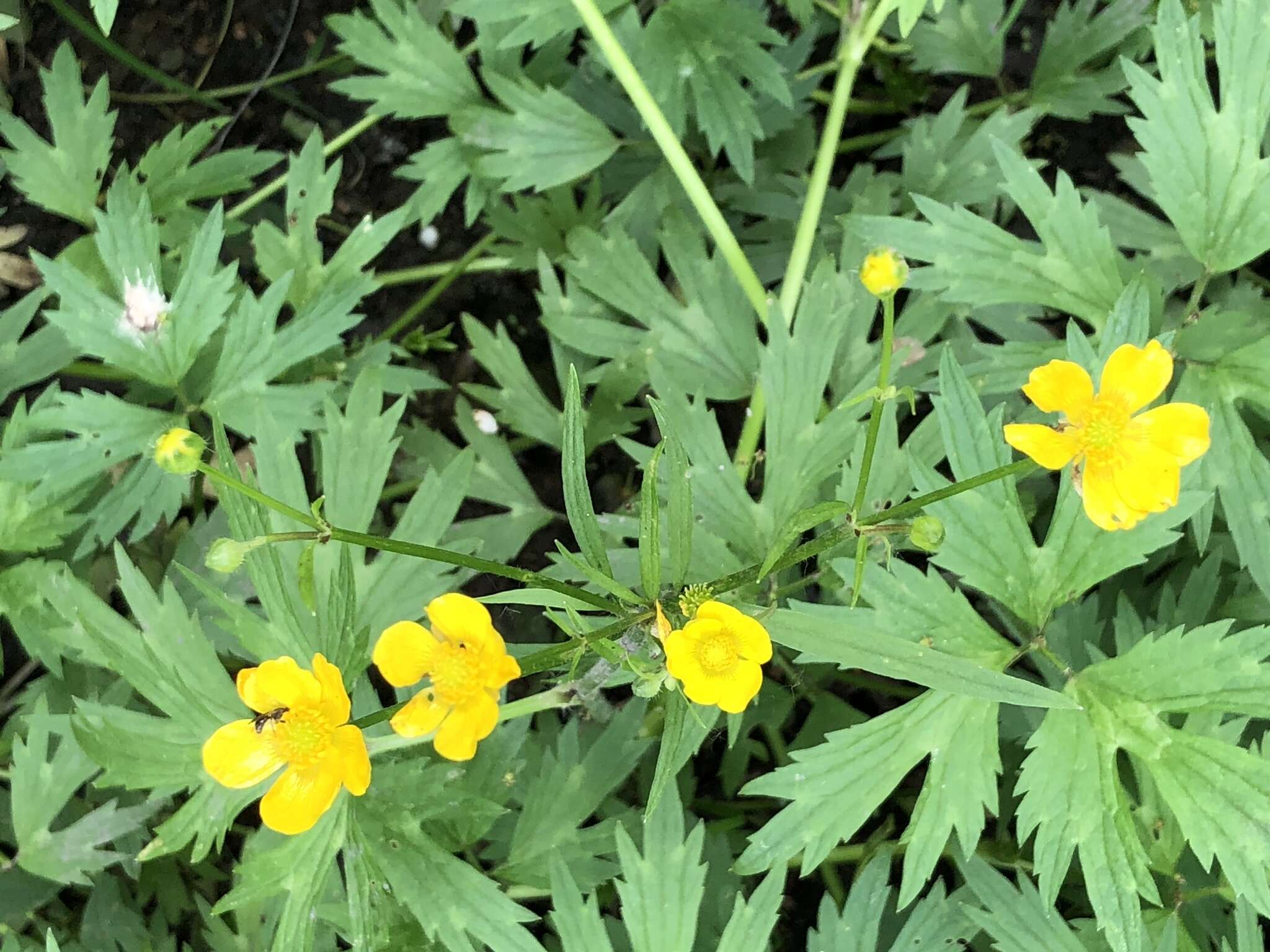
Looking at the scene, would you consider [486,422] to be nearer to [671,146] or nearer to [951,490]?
[671,146]

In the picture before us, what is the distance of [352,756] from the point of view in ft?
2.73

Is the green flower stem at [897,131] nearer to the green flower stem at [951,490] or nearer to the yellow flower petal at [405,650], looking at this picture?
the green flower stem at [951,490]

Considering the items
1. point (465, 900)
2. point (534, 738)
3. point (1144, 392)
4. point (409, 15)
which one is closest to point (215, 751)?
point (465, 900)

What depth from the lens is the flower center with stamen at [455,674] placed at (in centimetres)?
83

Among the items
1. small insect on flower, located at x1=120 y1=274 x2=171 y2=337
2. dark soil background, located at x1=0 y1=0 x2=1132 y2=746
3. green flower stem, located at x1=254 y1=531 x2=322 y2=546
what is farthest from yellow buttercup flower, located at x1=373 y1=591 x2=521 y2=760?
dark soil background, located at x1=0 y1=0 x2=1132 y2=746

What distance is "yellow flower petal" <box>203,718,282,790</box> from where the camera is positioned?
0.86m

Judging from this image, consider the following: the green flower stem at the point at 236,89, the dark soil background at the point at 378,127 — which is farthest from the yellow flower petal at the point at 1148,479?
the green flower stem at the point at 236,89

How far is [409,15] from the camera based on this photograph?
1606 millimetres

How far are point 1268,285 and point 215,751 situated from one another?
190 centimetres

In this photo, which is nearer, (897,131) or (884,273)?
(884,273)

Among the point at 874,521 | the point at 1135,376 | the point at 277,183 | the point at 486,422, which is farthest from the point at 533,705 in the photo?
the point at 277,183

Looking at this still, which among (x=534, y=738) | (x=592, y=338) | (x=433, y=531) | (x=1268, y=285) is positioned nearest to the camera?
(x=433, y=531)

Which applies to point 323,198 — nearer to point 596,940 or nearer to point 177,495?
point 177,495

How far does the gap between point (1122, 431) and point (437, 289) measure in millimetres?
1313
